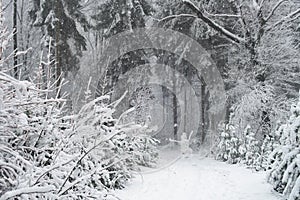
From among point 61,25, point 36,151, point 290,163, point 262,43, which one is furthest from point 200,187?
point 61,25

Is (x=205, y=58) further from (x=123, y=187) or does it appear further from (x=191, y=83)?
(x=123, y=187)

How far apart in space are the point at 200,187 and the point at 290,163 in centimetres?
249

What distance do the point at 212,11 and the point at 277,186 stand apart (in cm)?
1275

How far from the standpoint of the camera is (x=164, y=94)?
2861cm

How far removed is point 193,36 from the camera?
1967 cm

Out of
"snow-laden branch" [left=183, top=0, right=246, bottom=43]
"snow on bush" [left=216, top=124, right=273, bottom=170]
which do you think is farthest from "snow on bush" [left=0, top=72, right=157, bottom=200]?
"snow-laden branch" [left=183, top=0, right=246, bottom=43]

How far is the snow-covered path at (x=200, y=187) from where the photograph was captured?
691cm

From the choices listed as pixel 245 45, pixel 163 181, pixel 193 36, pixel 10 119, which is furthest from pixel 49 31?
pixel 10 119

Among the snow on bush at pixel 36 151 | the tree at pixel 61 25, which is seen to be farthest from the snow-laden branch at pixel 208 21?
the snow on bush at pixel 36 151

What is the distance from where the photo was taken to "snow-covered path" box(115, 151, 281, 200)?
22.7 ft

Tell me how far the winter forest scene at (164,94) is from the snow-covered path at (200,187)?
0.08ft

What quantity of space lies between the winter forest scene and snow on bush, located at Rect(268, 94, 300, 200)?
0.8 inches

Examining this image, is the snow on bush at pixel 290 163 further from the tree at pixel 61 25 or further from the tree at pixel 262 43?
the tree at pixel 61 25

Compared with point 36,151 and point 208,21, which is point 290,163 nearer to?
point 36,151
